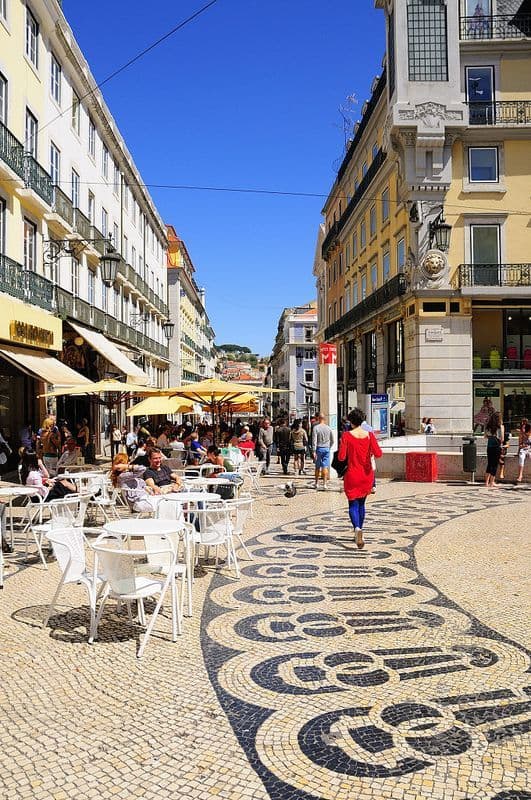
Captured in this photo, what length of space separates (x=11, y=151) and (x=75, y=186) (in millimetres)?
7584

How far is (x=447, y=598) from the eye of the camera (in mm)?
6000

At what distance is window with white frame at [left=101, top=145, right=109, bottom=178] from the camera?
27.9 metres

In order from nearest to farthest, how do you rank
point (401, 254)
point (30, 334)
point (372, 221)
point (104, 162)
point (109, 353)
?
1. point (30, 334)
2. point (109, 353)
3. point (401, 254)
4. point (104, 162)
5. point (372, 221)

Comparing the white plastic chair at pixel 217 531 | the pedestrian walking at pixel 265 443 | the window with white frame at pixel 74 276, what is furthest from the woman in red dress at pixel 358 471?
the window with white frame at pixel 74 276

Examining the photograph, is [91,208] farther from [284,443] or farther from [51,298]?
[284,443]

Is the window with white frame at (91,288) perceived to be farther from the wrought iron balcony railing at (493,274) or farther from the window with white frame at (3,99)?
the wrought iron balcony railing at (493,274)

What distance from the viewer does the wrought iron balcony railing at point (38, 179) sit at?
17.1 m

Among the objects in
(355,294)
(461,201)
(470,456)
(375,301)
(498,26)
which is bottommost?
(470,456)

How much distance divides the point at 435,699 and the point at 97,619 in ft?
8.61

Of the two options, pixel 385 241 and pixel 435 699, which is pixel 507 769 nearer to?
pixel 435 699

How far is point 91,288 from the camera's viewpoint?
25.3 meters

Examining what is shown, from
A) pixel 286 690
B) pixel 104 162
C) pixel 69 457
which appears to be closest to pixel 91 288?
pixel 104 162

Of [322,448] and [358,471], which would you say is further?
[322,448]

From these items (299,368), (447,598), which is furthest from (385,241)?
(299,368)
